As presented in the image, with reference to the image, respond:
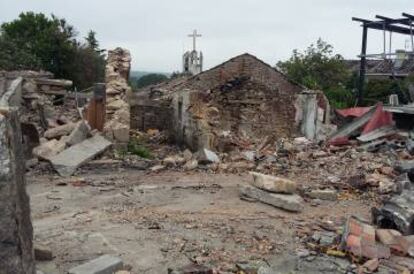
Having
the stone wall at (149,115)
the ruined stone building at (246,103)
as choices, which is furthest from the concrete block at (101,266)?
the stone wall at (149,115)

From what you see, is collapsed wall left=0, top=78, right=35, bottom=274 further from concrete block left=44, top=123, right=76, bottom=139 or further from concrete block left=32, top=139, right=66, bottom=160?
concrete block left=44, top=123, right=76, bottom=139

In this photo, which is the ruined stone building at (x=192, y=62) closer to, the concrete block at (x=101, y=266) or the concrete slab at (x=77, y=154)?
the concrete slab at (x=77, y=154)

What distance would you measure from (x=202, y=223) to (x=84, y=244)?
164 cm

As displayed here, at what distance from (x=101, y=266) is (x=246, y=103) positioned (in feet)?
39.9

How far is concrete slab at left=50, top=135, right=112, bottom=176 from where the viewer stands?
10.3 m

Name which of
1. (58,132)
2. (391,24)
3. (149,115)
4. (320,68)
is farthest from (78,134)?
(320,68)

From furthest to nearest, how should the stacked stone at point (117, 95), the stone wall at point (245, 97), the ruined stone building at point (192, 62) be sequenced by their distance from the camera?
the ruined stone building at point (192, 62) < the stone wall at point (245, 97) < the stacked stone at point (117, 95)

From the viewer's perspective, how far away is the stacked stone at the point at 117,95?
12.4 metres

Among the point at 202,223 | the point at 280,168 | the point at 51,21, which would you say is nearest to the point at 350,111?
the point at 280,168

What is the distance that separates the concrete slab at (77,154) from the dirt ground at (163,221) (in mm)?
343

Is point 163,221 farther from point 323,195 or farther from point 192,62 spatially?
point 192,62

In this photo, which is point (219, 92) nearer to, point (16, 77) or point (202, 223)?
point (16, 77)

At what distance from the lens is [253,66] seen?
55.0 ft

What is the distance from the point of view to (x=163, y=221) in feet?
23.0
